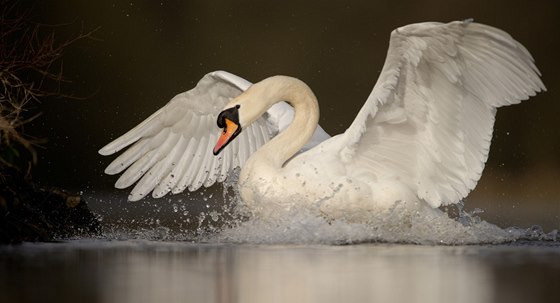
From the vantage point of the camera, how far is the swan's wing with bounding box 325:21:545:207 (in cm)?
900

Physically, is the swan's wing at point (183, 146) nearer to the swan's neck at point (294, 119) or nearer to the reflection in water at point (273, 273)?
the swan's neck at point (294, 119)

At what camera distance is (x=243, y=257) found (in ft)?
26.7

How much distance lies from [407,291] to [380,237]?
8.40 feet

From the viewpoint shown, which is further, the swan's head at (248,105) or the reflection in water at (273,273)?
the swan's head at (248,105)

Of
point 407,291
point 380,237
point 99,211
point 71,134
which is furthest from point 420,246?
point 71,134

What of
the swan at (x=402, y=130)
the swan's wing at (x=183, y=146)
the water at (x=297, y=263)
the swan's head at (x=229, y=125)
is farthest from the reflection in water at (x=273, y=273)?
the swan's wing at (x=183, y=146)

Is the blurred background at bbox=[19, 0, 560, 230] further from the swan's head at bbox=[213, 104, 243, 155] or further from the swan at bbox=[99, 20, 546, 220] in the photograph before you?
the swan's head at bbox=[213, 104, 243, 155]

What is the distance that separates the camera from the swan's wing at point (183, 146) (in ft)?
35.1

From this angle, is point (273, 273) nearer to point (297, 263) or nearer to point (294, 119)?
point (297, 263)

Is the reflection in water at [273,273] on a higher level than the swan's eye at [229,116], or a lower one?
lower

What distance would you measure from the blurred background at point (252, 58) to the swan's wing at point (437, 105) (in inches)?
254

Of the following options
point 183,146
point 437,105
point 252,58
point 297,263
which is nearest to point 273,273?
point 297,263

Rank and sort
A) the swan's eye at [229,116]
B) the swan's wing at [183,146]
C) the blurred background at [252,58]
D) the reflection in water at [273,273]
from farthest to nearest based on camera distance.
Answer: the blurred background at [252,58] < the swan's wing at [183,146] < the swan's eye at [229,116] < the reflection in water at [273,273]

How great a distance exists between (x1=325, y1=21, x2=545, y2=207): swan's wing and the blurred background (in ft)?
21.1
